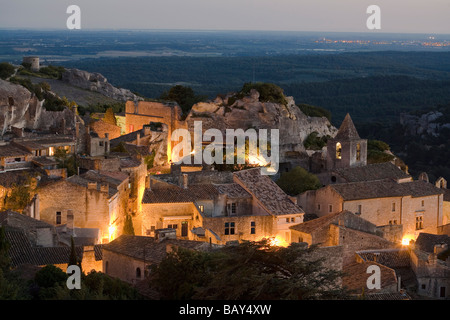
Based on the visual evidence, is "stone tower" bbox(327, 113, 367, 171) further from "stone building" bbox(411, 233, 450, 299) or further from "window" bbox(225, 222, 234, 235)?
"stone building" bbox(411, 233, 450, 299)

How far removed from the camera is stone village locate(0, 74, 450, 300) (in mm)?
23438

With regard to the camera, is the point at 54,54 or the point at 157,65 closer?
the point at 54,54

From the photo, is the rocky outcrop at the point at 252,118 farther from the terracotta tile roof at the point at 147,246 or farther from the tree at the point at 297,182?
the terracotta tile roof at the point at 147,246

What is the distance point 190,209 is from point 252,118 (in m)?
12.2

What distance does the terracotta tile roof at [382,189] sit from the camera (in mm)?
31031

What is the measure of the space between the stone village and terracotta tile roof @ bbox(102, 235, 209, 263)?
0.04m

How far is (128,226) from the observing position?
28297 mm

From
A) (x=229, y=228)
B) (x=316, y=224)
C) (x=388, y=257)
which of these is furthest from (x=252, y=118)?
(x=388, y=257)

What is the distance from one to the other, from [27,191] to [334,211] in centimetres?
1156

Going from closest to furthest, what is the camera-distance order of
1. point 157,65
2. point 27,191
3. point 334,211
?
point 27,191, point 334,211, point 157,65
